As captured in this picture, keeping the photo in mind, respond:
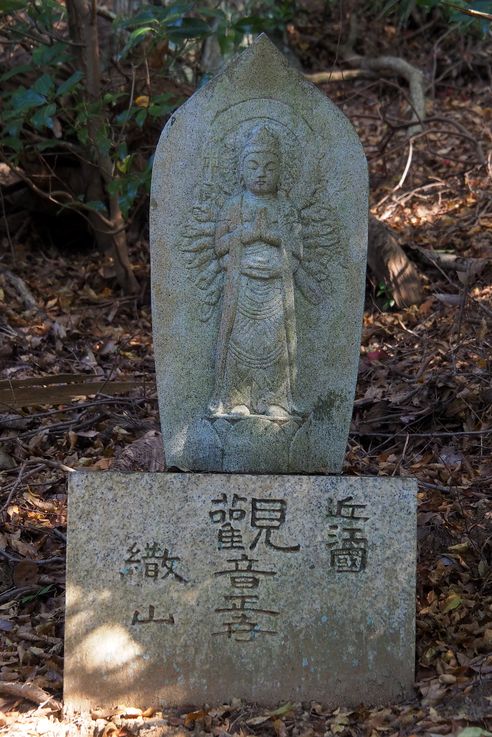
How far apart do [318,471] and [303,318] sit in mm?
604

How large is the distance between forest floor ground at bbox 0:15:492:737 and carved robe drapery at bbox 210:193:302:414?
112 cm

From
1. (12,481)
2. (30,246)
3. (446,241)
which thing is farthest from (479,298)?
(30,246)

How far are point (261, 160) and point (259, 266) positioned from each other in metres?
0.40

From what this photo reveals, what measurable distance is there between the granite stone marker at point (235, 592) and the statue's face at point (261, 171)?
1155 mm

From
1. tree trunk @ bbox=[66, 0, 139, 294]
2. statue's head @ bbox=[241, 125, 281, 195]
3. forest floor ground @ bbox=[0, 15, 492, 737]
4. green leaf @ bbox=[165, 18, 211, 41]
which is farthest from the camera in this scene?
tree trunk @ bbox=[66, 0, 139, 294]

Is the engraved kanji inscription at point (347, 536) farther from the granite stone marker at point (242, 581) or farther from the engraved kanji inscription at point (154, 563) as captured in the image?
the engraved kanji inscription at point (154, 563)

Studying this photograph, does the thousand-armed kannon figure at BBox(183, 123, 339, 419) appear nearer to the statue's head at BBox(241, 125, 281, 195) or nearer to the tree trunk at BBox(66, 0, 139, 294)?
the statue's head at BBox(241, 125, 281, 195)

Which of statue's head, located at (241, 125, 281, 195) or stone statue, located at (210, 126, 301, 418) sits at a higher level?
statue's head, located at (241, 125, 281, 195)

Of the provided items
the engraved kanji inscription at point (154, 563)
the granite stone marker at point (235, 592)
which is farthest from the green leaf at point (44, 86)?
the engraved kanji inscription at point (154, 563)

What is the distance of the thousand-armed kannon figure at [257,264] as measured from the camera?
372 centimetres

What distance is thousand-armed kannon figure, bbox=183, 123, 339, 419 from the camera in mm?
3717

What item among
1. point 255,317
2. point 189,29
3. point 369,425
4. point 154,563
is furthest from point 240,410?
point 189,29

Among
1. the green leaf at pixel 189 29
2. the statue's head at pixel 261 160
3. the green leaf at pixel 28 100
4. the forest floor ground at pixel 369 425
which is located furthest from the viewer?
the green leaf at pixel 189 29

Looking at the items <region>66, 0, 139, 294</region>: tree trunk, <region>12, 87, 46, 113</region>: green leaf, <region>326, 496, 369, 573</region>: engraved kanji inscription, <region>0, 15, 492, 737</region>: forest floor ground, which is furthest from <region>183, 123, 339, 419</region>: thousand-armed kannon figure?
<region>66, 0, 139, 294</region>: tree trunk
